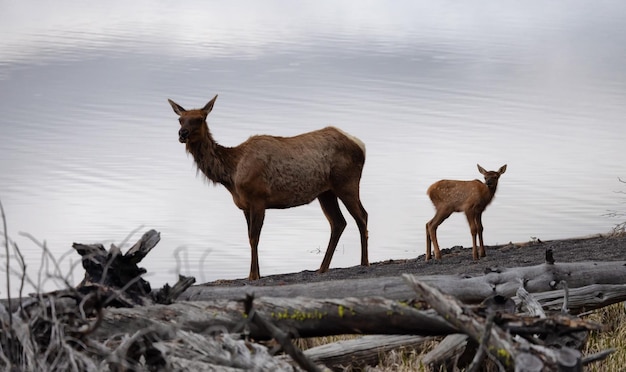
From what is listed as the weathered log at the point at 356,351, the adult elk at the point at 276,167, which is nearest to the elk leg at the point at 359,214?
the adult elk at the point at 276,167

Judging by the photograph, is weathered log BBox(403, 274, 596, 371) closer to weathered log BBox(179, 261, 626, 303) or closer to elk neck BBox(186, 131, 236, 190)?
weathered log BBox(179, 261, 626, 303)

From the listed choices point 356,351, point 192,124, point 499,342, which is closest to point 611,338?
point 356,351

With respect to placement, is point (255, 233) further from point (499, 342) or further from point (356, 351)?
point (499, 342)

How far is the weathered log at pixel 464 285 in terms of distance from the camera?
28.6 feet

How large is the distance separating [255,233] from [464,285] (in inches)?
183

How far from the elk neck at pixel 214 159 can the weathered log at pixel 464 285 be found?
446 cm

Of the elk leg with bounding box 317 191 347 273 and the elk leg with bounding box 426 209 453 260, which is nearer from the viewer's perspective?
the elk leg with bounding box 317 191 347 273

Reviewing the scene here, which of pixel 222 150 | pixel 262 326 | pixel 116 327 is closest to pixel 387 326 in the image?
pixel 262 326

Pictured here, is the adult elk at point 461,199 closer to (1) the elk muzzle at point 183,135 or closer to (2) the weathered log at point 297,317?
(1) the elk muzzle at point 183,135

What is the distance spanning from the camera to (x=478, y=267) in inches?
482

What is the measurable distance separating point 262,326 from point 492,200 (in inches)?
393

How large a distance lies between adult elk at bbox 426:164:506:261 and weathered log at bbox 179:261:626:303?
507 cm

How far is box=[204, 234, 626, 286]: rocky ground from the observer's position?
1239 cm

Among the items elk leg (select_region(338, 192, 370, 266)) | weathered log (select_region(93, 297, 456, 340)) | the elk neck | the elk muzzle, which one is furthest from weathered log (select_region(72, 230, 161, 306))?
elk leg (select_region(338, 192, 370, 266))
